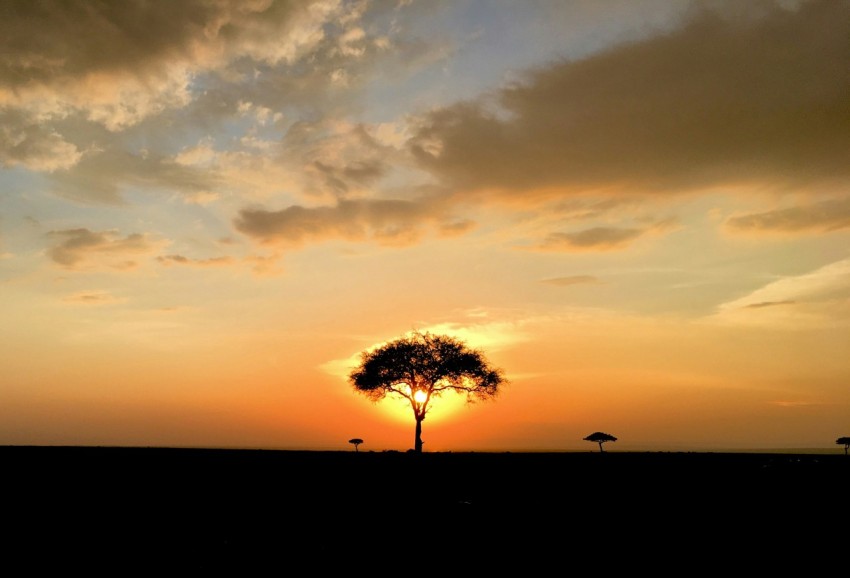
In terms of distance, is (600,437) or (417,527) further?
(600,437)

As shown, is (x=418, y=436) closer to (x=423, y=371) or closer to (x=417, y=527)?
(x=423, y=371)

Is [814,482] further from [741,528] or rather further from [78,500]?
[78,500]

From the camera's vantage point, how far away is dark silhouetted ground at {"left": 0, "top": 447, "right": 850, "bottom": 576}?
9234 millimetres

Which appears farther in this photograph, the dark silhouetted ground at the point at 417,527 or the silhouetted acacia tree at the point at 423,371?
the silhouetted acacia tree at the point at 423,371

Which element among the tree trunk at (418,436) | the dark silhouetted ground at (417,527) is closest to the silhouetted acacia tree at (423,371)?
the tree trunk at (418,436)

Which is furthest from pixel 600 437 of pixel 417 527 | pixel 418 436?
pixel 417 527

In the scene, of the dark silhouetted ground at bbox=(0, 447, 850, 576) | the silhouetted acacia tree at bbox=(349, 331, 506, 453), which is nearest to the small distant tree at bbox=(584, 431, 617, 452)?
the silhouetted acacia tree at bbox=(349, 331, 506, 453)

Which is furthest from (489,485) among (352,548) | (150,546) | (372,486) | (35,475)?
(35,475)

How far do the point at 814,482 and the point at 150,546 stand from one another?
22.5 m

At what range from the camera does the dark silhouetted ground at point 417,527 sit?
9234 millimetres

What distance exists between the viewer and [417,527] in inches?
482

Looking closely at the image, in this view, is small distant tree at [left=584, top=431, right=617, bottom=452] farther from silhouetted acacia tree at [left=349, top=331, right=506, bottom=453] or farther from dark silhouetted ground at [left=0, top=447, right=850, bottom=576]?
dark silhouetted ground at [left=0, top=447, right=850, bottom=576]

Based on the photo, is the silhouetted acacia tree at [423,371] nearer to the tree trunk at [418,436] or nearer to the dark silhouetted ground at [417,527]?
the tree trunk at [418,436]

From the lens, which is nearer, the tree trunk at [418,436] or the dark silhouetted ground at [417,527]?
the dark silhouetted ground at [417,527]
